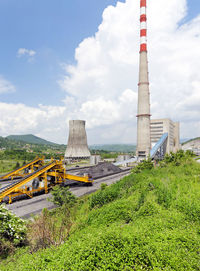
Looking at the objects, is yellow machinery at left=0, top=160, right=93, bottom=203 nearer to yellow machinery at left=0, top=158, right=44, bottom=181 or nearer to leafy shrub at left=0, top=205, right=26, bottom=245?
yellow machinery at left=0, top=158, right=44, bottom=181

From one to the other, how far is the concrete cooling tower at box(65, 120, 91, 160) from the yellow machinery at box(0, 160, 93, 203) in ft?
106

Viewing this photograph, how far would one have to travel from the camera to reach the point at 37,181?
19516 millimetres

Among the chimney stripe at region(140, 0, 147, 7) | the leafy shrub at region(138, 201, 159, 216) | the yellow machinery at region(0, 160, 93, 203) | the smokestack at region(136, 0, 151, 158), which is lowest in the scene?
the yellow machinery at region(0, 160, 93, 203)

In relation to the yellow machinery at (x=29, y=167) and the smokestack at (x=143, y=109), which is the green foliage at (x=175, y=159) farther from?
the smokestack at (x=143, y=109)

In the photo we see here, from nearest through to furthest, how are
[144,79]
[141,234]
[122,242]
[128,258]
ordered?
1. [128,258]
2. [122,242]
3. [141,234]
4. [144,79]

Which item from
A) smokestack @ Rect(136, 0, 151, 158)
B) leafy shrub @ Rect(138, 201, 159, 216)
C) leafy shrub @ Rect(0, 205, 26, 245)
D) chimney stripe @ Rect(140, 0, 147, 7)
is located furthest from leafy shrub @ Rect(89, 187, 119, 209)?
chimney stripe @ Rect(140, 0, 147, 7)

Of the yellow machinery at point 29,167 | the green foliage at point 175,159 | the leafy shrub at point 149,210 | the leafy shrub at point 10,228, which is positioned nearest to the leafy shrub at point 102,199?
the leafy shrub at point 149,210

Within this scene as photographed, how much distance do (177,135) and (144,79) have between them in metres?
46.7

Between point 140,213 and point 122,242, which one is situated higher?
point 122,242

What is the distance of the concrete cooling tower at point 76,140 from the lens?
178 feet

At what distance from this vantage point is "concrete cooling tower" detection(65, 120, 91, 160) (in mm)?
54406

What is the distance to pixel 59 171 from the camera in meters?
21.6

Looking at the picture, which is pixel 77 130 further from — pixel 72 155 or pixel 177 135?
pixel 177 135

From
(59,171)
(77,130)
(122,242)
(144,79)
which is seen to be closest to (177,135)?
(144,79)
